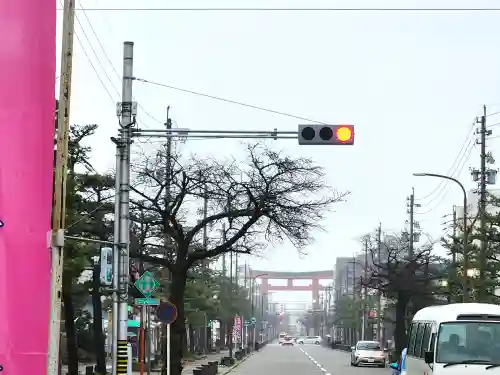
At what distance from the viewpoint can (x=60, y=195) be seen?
28.8ft

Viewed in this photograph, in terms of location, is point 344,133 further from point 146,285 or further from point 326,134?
point 146,285

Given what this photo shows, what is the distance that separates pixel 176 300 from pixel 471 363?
17916 mm

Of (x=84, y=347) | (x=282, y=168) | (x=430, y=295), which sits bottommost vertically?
(x=84, y=347)

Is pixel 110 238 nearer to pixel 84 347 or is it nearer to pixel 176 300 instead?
pixel 176 300

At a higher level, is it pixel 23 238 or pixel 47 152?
pixel 47 152

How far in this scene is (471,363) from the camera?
15.0 m

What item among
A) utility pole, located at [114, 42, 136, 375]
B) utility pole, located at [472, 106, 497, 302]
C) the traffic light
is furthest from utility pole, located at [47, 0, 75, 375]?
utility pole, located at [472, 106, 497, 302]

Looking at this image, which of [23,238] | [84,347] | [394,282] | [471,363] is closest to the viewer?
[23,238]

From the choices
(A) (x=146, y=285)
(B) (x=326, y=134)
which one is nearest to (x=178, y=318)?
(A) (x=146, y=285)

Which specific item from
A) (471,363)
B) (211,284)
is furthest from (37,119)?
(211,284)

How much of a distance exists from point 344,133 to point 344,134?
Answer: 20 mm

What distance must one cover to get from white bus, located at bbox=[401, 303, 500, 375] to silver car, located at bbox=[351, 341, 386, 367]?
40.6 m

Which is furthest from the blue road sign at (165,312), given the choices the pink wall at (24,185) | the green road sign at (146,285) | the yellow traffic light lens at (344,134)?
the pink wall at (24,185)

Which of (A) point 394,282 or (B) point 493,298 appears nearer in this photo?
(B) point 493,298
